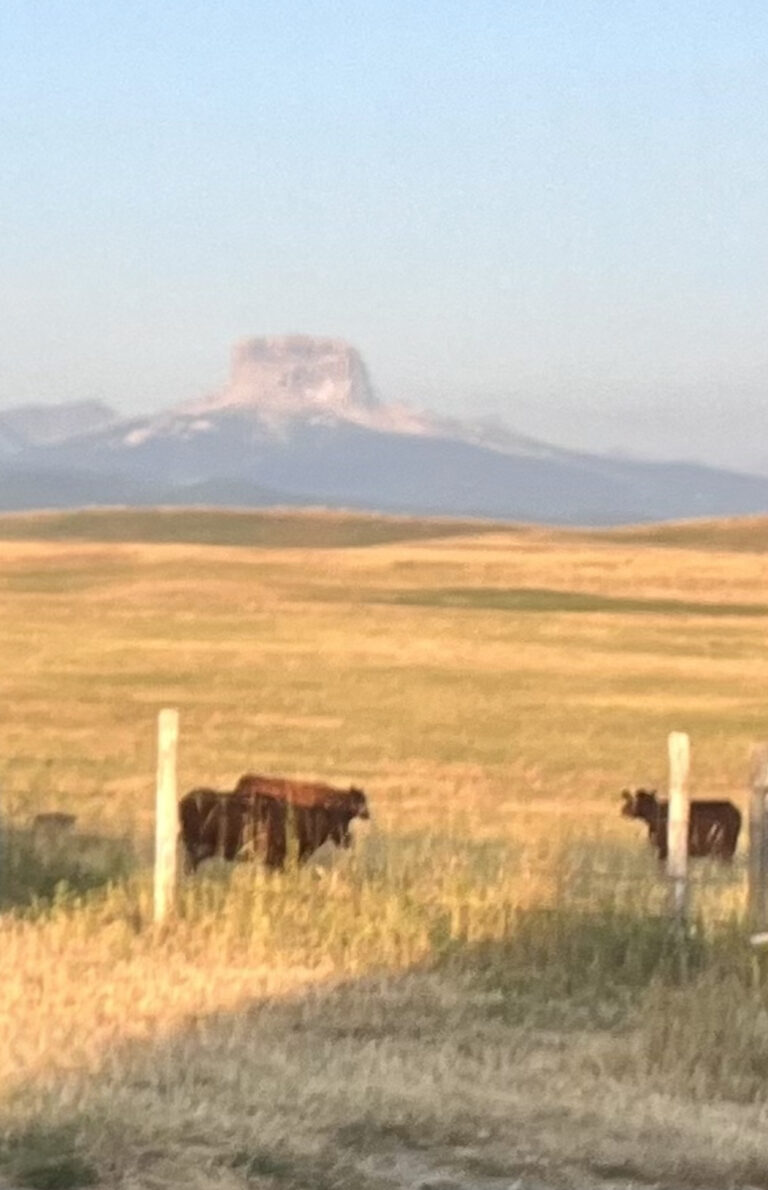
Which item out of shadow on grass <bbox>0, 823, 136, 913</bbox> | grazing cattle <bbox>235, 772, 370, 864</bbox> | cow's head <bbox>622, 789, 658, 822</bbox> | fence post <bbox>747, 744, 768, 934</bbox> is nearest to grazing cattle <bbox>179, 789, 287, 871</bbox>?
grazing cattle <bbox>235, 772, 370, 864</bbox>

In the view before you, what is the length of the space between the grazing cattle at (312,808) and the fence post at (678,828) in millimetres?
4750

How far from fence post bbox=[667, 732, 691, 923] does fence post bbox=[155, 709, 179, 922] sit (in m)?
2.92

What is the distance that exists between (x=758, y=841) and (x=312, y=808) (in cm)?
563

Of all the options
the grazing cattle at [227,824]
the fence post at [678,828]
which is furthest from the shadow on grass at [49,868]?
the fence post at [678,828]

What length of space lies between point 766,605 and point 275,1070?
66.7 metres

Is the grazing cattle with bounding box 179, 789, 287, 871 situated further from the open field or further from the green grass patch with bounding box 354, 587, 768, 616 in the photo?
the green grass patch with bounding box 354, 587, 768, 616

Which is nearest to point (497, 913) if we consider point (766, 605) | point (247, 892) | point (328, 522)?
point (247, 892)

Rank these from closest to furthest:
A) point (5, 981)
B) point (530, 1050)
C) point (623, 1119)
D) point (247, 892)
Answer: point (623, 1119) < point (530, 1050) < point (5, 981) < point (247, 892)

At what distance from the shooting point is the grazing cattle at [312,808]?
18.2m

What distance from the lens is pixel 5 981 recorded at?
1204 cm

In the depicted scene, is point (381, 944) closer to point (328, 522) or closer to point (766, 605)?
point (766, 605)

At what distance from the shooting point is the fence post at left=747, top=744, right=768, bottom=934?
13.2 metres

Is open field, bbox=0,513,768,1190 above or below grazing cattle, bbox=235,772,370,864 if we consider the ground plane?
below

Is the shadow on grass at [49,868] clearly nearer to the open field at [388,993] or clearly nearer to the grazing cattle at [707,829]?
the open field at [388,993]
